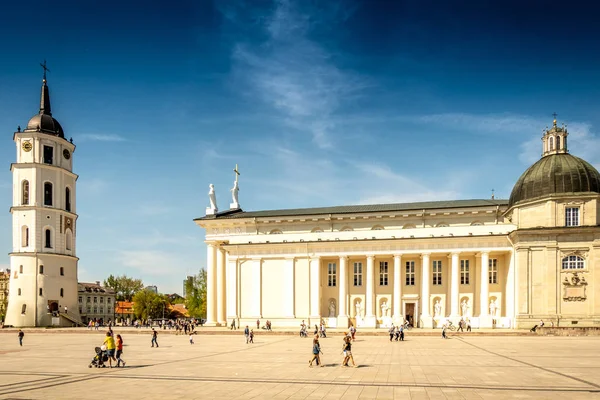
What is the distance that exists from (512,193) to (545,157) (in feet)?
17.5

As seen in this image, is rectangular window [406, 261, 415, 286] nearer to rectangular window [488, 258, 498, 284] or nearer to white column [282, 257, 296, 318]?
rectangular window [488, 258, 498, 284]

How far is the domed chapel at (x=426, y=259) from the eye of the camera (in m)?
51.9

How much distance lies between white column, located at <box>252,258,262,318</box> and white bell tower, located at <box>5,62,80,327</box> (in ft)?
94.5

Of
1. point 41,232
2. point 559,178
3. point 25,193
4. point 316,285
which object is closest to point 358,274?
point 316,285

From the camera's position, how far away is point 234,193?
75375 millimetres

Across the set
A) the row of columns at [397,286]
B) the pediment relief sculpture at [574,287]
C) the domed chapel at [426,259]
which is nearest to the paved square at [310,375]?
the pediment relief sculpture at [574,287]

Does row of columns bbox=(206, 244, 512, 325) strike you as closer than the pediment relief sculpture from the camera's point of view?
No

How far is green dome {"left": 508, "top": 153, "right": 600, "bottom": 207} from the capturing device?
52.3m

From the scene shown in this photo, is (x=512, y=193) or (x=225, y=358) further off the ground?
(x=512, y=193)

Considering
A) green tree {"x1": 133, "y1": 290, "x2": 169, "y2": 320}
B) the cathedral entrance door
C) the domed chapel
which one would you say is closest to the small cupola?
the domed chapel

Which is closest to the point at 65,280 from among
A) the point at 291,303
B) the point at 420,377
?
the point at 291,303

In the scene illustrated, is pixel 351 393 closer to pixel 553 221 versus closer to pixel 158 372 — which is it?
pixel 158 372

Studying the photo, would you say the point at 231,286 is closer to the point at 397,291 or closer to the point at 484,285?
the point at 397,291

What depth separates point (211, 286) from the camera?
2591 inches
